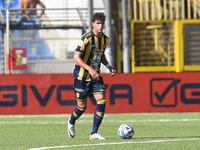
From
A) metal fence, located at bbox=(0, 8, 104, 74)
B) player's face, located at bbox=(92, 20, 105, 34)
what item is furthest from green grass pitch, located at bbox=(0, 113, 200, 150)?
metal fence, located at bbox=(0, 8, 104, 74)

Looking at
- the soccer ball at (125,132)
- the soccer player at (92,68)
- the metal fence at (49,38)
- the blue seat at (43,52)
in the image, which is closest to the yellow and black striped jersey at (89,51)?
the soccer player at (92,68)

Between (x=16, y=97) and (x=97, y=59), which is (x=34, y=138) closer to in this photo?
(x=97, y=59)

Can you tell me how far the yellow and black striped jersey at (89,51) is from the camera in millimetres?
6637

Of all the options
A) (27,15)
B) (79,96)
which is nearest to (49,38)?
(27,15)

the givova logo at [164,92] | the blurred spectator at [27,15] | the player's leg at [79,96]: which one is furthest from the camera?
the blurred spectator at [27,15]

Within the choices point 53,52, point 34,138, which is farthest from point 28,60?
point 34,138

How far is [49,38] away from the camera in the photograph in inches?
592

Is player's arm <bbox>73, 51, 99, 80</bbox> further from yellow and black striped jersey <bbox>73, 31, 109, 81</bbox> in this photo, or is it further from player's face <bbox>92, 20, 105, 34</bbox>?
player's face <bbox>92, 20, 105, 34</bbox>

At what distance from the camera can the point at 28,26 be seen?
15.7 meters

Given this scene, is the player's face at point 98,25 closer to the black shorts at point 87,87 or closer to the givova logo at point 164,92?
the black shorts at point 87,87

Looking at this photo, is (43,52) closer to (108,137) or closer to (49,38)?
(49,38)

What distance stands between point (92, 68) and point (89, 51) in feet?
0.81

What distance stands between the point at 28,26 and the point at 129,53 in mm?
3497

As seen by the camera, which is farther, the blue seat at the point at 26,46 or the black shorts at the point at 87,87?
the blue seat at the point at 26,46
